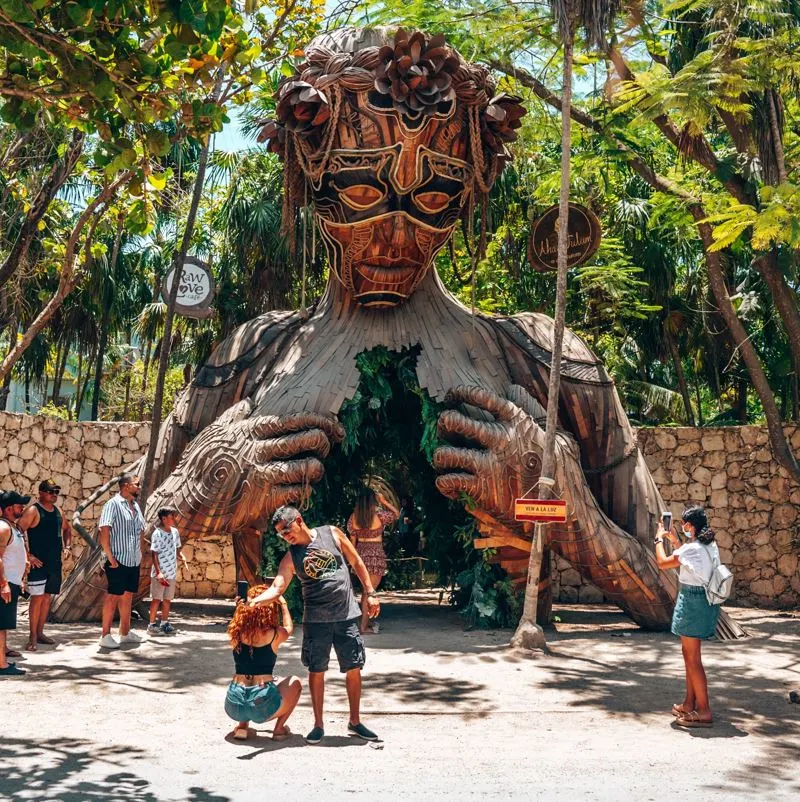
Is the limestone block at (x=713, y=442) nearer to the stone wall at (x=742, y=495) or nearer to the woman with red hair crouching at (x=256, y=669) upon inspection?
the stone wall at (x=742, y=495)

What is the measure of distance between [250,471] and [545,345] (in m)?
2.89

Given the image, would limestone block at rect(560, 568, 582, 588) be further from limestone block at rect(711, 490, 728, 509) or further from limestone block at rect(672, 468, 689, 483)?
limestone block at rect(711, 490, 728, 509)

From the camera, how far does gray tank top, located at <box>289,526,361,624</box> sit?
18.2 feet

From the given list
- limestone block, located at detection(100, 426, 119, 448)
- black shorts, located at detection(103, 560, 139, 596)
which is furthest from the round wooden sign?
limestone block, located at detection(100, 426, 119, 448)

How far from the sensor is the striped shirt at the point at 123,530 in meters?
8.09

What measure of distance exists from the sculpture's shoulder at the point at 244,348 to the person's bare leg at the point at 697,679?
5.01 m

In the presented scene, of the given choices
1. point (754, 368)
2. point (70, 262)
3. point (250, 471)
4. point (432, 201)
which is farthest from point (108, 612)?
point (754, 368)

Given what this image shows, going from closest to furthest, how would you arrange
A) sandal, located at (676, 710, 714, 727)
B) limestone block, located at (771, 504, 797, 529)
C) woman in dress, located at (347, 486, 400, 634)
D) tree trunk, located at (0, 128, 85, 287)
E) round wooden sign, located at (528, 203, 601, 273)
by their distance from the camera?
sandal, located at (676, 710, 714, 727), tree trunk, located at (0, 128, 85, 287), round wooden sign, located at (528, 203, 601, 273), woman in dress, located at (347, 486, 400, 634), limestone block, located at (771, 504, 797, 529)

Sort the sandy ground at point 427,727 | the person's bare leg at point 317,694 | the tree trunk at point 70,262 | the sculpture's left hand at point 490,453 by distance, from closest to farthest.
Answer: the sandy ground at point 427,727 → the person's bare leg at point 317,694 → the sculpture's left hand at point 490,453 → the tree trunk at point 70,262

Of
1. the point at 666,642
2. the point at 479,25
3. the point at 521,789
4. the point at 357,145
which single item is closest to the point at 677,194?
the point at 479,25

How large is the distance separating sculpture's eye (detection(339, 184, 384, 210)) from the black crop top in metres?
4.36

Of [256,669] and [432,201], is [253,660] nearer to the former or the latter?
[256,669]

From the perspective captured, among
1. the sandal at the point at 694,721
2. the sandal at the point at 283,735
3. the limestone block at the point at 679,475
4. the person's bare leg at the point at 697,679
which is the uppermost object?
the limestone block at the point at 679,475

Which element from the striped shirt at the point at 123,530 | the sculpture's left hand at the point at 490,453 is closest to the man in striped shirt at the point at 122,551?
the striped shirt at the point at 123,530
